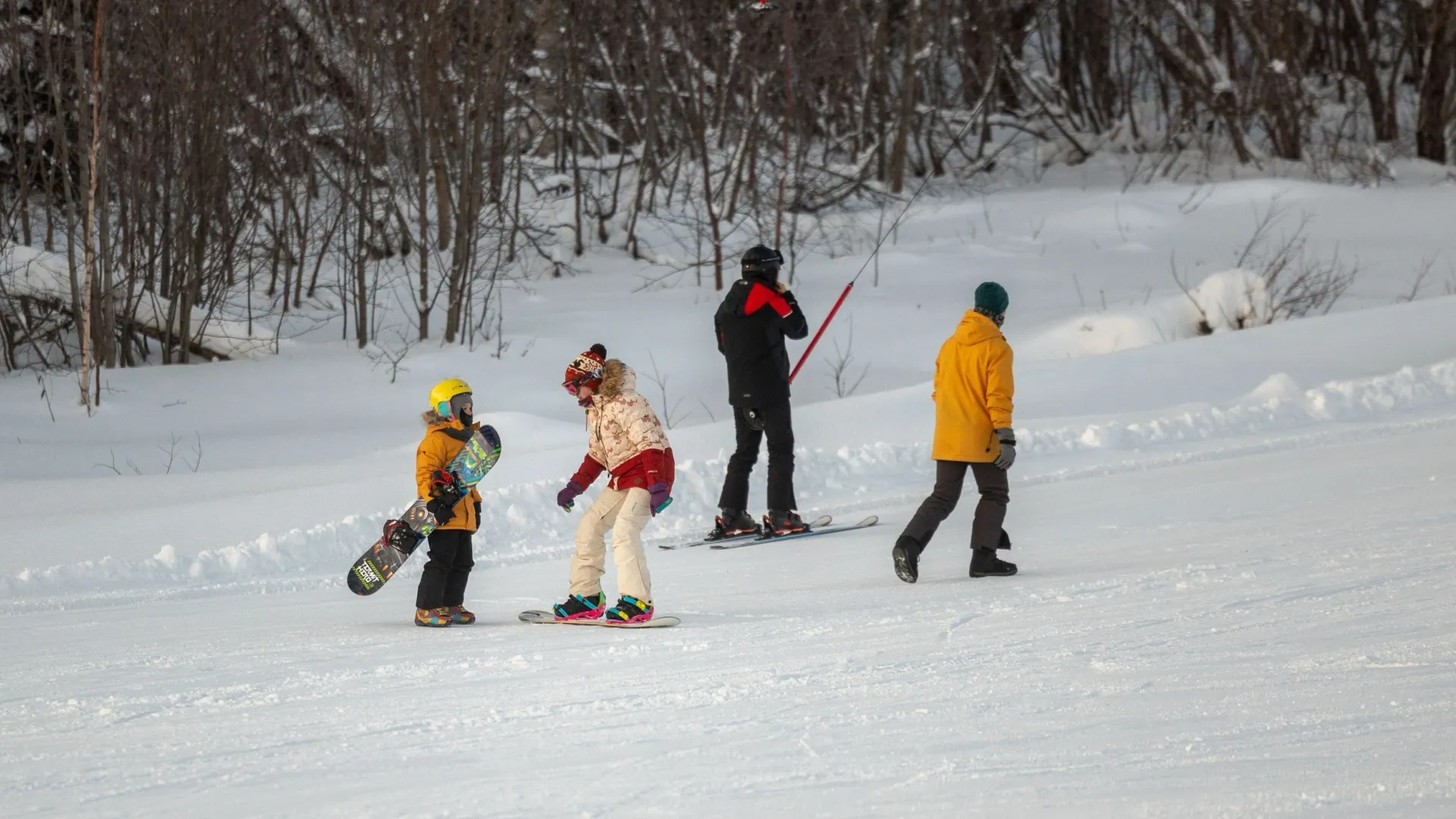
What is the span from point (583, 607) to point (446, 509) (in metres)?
0.75

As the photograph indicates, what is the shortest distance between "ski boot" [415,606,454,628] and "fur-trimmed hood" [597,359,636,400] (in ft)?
4.46

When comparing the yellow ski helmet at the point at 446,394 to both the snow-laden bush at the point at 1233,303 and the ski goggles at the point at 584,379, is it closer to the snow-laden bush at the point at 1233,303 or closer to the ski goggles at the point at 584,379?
the ski goggles at the point at 584,379

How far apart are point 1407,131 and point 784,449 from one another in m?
24.4

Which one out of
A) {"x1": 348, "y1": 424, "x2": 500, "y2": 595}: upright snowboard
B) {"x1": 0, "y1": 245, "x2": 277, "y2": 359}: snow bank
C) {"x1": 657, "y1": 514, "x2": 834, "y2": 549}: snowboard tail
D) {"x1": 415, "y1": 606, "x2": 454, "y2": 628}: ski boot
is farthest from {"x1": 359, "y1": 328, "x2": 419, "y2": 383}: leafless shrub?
{"x1": 415, "y1": 606, "x2": 454, "y2": 628}: ski boot

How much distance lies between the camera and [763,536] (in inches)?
361

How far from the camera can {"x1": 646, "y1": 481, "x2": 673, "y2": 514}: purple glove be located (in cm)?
636

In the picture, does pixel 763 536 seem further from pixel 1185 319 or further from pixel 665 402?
pixel 1185 319

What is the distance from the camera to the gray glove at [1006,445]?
6961 millimetres

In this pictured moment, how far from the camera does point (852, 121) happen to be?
27.4 m

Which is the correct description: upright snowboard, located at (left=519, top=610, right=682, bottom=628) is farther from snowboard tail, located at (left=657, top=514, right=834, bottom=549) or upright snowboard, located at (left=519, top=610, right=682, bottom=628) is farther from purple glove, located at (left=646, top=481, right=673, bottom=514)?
snowboard tail, located at (left=657, top=514, right=834, bottom=549)

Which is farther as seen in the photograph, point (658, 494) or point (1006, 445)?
point (1006, 445)

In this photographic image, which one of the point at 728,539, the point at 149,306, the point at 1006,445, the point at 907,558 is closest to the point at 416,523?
the point at 907,558

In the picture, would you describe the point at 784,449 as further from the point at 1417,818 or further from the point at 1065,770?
the point at 1417,818

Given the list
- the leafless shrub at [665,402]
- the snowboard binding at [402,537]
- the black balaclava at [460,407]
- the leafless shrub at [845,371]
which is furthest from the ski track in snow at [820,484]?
the leafless shrub at [845,371]
